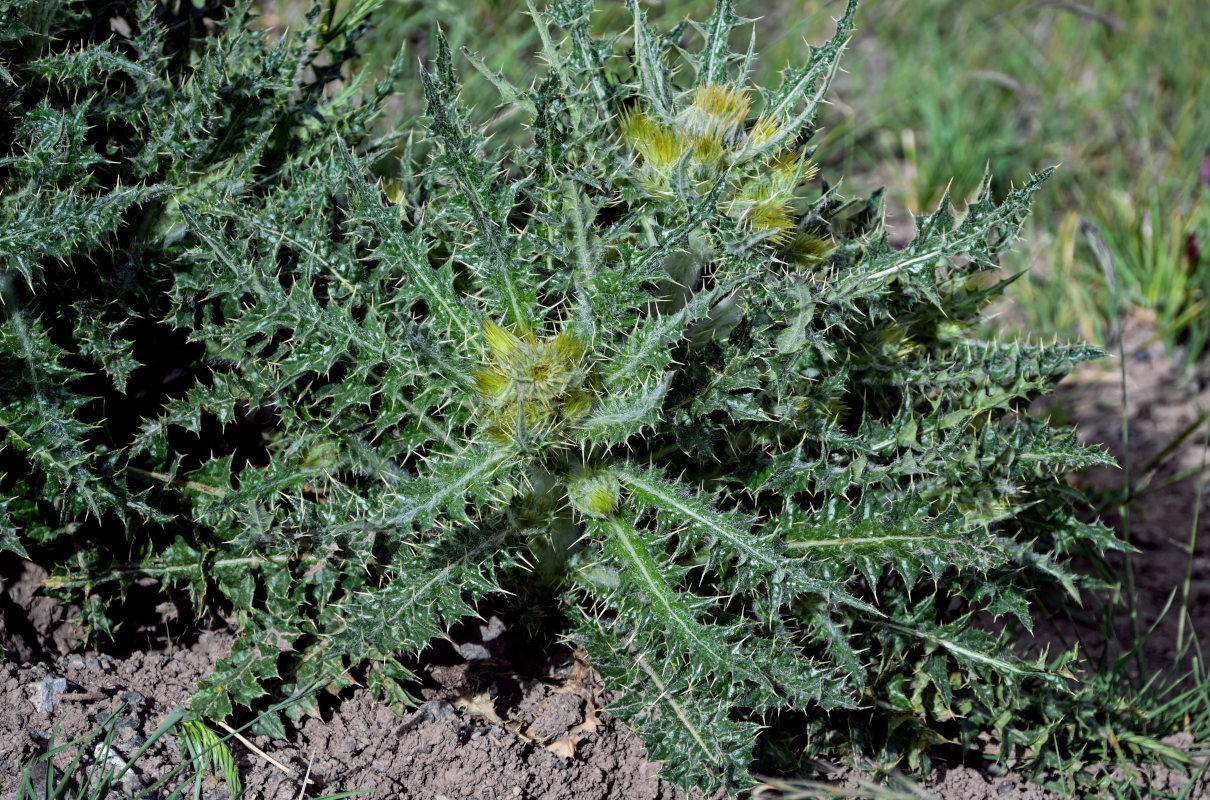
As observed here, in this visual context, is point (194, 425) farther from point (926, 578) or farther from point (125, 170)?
point (926, 578)

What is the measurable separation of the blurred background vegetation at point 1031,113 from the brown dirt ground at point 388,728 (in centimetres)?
197

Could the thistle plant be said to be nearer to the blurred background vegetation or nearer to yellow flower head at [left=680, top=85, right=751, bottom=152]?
yellow flower head at [left=680, top=85, right=751, bottom=152]

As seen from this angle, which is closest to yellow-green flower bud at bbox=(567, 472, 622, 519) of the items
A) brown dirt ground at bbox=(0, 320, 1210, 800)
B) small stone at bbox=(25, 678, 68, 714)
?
brown dirt ground at bbox=(0, 320, 1210, 800)

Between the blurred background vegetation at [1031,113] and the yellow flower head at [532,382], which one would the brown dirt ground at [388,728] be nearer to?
the yellow flower head at [532,382]

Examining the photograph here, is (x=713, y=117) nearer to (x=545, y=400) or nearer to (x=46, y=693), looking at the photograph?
(x=545, y=400)

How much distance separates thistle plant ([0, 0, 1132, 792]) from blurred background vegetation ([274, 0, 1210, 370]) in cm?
130

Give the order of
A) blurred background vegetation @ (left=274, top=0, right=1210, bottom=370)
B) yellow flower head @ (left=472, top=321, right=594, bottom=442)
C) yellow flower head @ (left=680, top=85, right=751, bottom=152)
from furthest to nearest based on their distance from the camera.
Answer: blurred background vegetation @ (left=274, top=0, right=1210, bottom=370), yellow flower head @ (left=680, top=85, right=751, bottom=152), yellow flower head @ (left=472, top=321, right=594, bottom=442)

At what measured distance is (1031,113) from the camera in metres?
4.81

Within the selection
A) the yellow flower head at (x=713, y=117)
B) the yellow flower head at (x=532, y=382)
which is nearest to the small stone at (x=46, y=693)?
the yellow flower head at (x=532, y=382)

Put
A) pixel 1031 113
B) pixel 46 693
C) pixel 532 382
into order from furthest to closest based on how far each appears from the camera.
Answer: pixel 1031 113
pixel 46 693
pixel 532 382

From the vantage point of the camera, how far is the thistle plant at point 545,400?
198cm

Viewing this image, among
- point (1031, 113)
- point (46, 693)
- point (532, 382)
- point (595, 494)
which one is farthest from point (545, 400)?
point (1031, 113)

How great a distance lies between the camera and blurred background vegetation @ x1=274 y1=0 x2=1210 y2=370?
3.83 meters

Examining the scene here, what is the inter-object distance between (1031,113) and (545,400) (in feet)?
12.3
